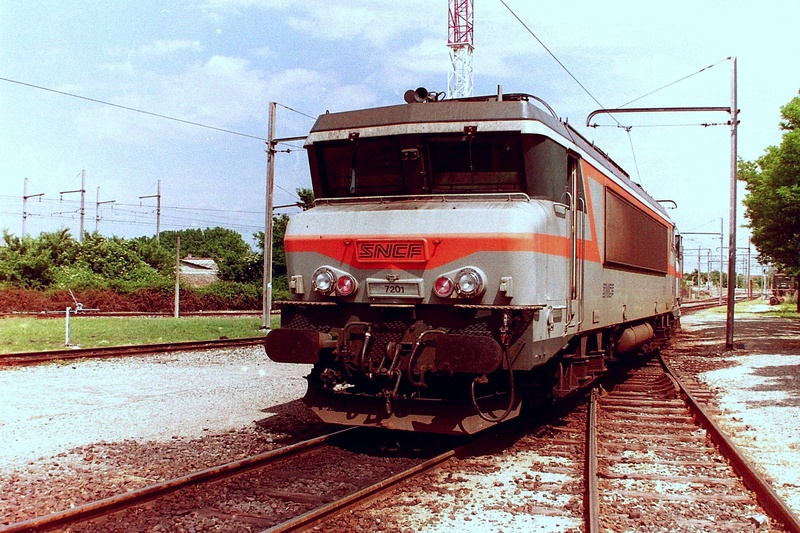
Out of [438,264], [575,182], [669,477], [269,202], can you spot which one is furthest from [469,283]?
[269,202]

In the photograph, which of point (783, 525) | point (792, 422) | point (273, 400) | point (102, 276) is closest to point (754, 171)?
point (792, 422)

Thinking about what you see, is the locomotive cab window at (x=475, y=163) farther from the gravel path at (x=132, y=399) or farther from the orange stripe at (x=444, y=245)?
the gravel path at (x=132, y=399)

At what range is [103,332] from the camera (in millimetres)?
21734

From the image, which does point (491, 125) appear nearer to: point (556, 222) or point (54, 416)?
point (556, 222)

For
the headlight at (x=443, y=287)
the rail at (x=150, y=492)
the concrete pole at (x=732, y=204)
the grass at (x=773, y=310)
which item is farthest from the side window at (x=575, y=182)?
the grass at (x=773, y=310)

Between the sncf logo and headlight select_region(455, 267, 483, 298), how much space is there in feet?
1.36

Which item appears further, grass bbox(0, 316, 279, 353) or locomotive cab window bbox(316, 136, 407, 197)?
grass bbox(0, 316, 279, 353)

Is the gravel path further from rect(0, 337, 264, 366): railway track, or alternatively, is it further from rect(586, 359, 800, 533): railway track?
rect(586, 359, 800, 533): railway track

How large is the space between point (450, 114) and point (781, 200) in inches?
791

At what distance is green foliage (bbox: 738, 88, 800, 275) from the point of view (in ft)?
74.1

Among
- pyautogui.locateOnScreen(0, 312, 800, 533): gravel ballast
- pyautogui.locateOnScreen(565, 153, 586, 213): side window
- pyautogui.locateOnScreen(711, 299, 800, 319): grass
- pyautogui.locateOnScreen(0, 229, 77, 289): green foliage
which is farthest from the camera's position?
pyautogui.locateOnScreen(711, 299, 800, 319): grass

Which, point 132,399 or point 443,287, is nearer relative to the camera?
point 443,287

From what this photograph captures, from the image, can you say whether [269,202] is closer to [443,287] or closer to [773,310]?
[443,287]

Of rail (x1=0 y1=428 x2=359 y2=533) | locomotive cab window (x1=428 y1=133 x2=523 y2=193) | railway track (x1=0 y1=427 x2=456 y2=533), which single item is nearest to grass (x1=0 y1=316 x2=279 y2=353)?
rail (x1=0 y1=428 x2=359 y2=533)
